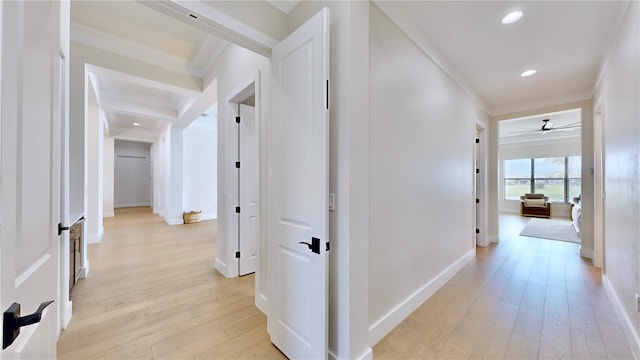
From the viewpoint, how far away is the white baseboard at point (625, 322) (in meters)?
1.76

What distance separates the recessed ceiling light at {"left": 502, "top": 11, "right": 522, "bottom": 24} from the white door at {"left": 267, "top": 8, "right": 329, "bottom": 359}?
1.78 m

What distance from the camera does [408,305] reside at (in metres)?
2.28

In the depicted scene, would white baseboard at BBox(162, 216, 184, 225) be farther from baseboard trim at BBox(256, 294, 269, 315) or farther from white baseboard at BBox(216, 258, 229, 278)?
baseboard trim at BBox(256, 294, 269, 315)

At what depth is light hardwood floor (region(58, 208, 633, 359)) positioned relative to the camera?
1.83 m

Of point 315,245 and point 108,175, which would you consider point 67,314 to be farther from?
point 108,175

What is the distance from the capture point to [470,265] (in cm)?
356

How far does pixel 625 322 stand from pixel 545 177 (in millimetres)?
8694

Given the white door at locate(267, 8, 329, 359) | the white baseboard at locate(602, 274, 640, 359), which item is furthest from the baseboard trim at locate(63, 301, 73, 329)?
the white baseboard at locate(602, 274, 640, 359)

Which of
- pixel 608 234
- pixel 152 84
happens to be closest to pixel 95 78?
pixel 152 84

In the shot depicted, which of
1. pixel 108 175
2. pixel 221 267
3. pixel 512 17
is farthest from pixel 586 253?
pixel 108 175

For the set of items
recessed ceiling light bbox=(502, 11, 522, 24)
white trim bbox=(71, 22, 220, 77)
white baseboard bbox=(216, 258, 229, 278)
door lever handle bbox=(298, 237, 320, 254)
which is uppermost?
white trim bbox=(71, 22, 220, 77)

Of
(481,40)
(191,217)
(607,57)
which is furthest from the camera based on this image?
(191,217)

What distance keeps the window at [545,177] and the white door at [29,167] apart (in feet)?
38.1

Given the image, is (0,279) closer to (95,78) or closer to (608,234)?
(608,234)
